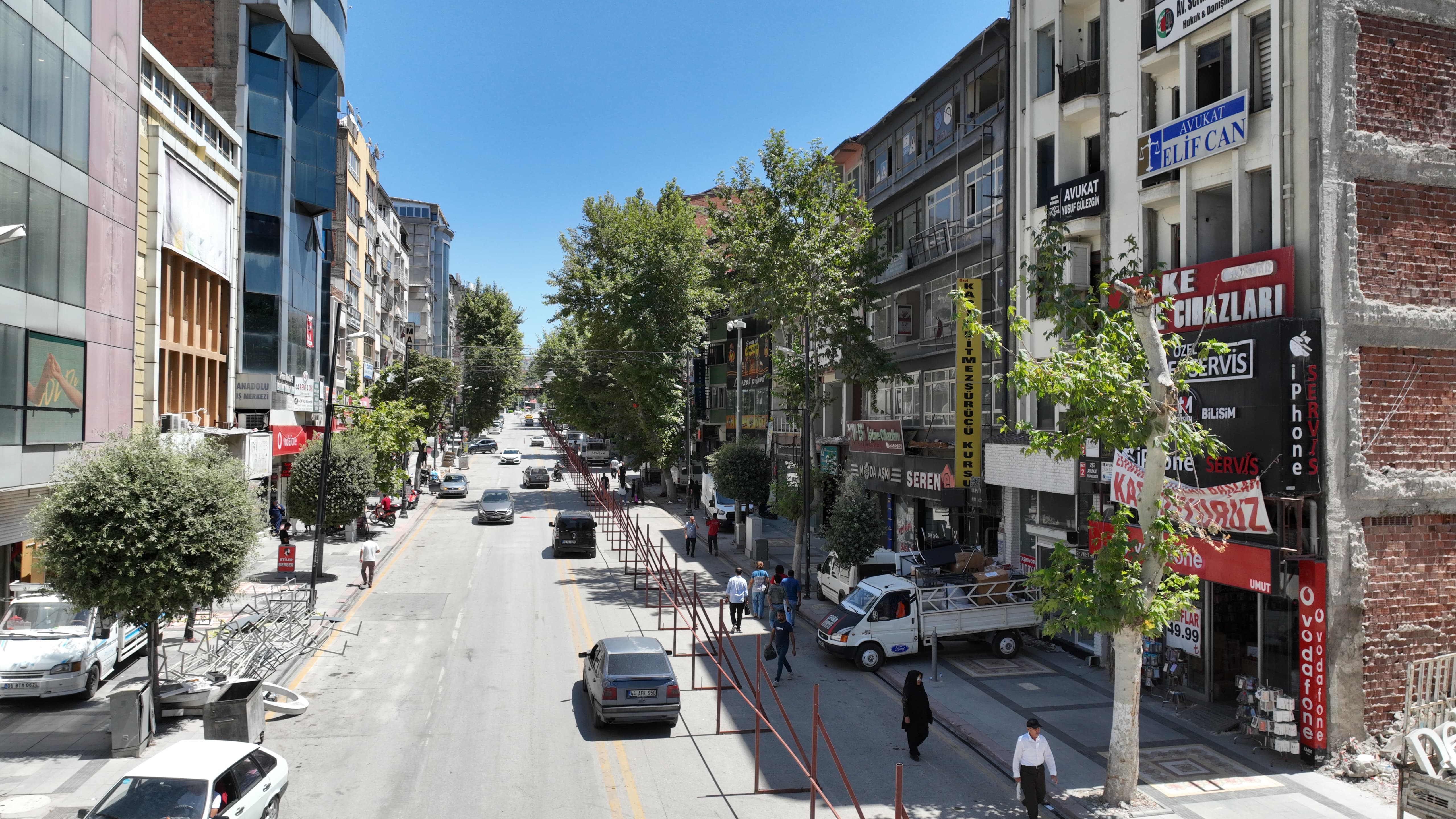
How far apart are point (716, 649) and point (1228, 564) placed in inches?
433

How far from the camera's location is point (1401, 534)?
15305mm

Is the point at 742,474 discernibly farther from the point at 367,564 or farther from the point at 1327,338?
the point at 1327,338

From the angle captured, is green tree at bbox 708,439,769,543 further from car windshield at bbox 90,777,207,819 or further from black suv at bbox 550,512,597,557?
car windshield at bbox 90,777,207,819

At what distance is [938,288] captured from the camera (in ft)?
105

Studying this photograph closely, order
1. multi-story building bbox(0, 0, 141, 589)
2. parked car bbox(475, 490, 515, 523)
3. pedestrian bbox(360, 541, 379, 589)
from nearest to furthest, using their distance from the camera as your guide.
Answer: multi-story building bbox(0, 0, 141, 589) < pedestrian bbox(360, 541, 379, 589) < parked car bbox(475, 490, 515, 523)

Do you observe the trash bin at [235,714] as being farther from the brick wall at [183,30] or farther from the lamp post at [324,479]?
the brick wall at [183,30]

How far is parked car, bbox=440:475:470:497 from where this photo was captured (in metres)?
57.2

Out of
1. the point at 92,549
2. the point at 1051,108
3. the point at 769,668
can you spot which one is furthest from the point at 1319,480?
the point at 92,549

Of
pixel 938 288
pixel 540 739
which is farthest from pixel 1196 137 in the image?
pixel 540 739

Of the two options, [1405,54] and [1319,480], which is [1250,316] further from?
[1405,54]

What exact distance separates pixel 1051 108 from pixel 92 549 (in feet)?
75.7

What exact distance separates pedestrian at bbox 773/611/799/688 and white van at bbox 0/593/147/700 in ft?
39.1

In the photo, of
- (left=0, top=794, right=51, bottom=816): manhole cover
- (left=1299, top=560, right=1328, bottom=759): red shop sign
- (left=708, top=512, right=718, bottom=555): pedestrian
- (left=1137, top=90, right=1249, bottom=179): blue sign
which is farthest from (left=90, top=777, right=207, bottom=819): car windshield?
(left=708, top=512, right=718, bottom=555): pedestrian

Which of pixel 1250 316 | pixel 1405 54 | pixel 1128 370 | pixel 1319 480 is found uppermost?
pixel 1405 54
